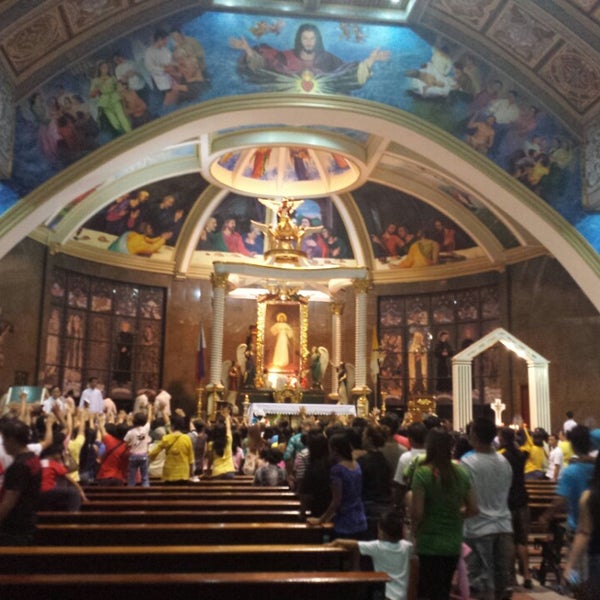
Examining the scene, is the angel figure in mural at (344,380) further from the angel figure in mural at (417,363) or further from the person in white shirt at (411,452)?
the person in white shirt at (411,452)

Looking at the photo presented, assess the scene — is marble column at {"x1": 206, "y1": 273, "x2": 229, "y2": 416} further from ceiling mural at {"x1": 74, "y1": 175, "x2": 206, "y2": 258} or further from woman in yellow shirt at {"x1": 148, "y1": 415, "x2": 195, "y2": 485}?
woman in yellow shirt at {"x1": 148, "y1": 415, "x2": 195, "y2": 485}

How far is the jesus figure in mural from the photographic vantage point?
20422 mm

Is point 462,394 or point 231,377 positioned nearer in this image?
point 462,394

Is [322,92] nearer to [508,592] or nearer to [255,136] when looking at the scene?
[255,136]

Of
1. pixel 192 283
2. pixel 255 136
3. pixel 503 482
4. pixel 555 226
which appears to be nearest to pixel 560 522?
pixel 503 482

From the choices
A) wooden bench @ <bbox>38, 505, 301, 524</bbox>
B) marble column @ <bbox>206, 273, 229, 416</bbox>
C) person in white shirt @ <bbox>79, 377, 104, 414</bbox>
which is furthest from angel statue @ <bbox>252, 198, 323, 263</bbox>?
wooden bench @ <bbox>38, 505, 301, 524</bbox>

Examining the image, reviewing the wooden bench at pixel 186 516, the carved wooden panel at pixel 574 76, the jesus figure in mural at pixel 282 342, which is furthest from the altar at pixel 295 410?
the wooden bench at pixel 186 516

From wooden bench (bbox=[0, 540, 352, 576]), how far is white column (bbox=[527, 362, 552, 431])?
1074cm

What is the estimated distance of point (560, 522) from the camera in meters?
7.05

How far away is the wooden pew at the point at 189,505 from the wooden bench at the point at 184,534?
0.92 meters

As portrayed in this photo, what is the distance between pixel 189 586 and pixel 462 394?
39.4ft

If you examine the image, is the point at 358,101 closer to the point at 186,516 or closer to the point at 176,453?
the point at 176,453

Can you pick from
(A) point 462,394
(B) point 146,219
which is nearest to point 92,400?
(B) point 146,219

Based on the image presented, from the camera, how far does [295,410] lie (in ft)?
57.2
